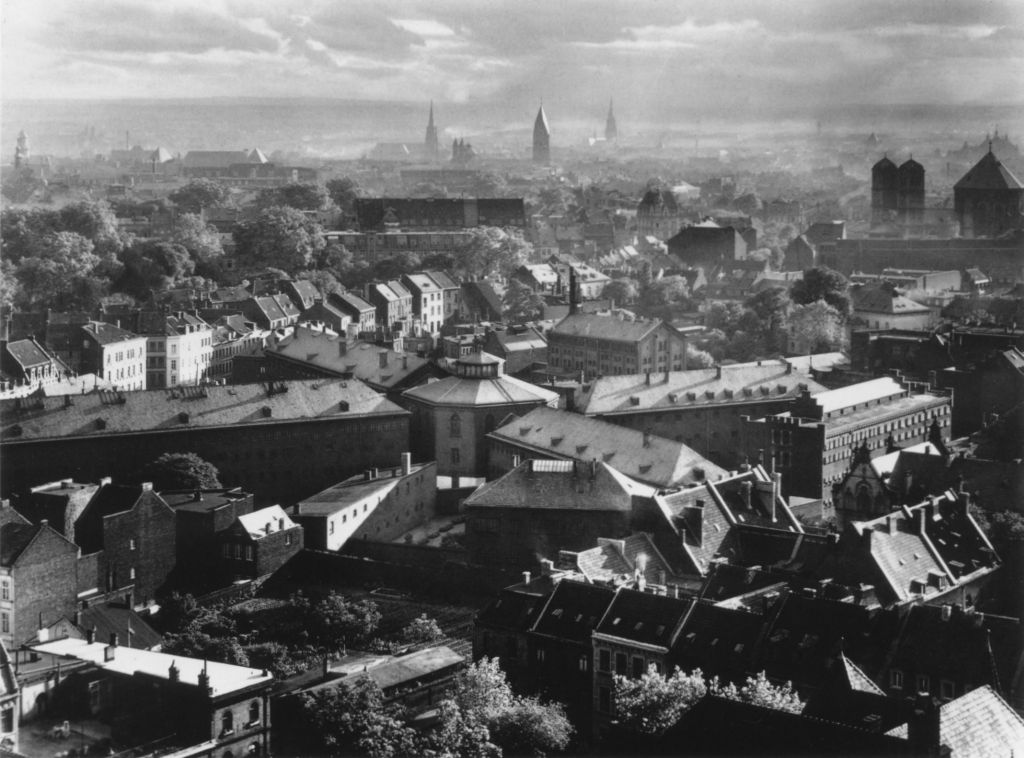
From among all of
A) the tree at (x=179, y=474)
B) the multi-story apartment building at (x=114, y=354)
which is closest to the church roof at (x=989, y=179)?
the multi-story apartment building at (x=114, y=354)

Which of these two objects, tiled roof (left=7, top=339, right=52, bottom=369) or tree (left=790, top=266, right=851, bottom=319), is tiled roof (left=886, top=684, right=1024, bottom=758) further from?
tree (left=790, top=266, right=851, bottom=319)

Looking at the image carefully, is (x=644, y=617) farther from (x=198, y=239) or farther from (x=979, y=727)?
(x=198, y=239)

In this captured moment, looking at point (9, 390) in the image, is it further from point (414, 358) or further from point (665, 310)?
point (665, 310)

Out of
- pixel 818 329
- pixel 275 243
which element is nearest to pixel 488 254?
pixel 275 243

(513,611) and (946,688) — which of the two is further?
(513,611)

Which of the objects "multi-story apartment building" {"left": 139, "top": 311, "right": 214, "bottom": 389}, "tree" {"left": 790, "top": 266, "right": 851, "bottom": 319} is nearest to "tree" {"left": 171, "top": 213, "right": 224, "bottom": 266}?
"multi-story apartment building" {"left": 139, "top": 311, "right": 214, "bottom": 389}

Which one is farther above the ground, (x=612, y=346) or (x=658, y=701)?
(x=612, y=346)
